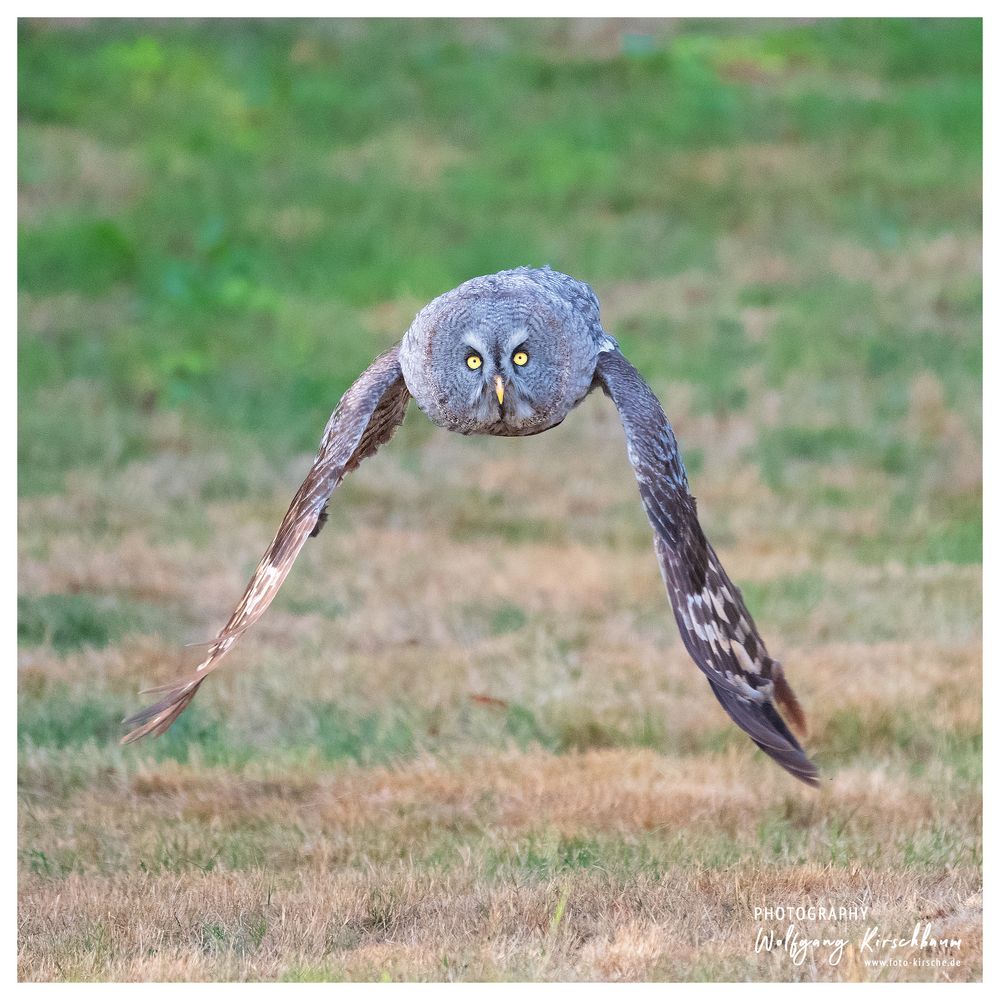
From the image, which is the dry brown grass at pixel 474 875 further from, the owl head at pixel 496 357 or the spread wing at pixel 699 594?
the owl head at pixel 496 357

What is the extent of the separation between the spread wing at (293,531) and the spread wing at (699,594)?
3.27ft

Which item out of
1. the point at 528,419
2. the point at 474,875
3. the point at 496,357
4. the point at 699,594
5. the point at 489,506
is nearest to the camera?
the point at 699,594

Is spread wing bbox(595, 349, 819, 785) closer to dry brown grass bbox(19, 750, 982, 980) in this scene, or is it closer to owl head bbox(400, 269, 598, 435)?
owl head bbox(400, 269, 598, 435)

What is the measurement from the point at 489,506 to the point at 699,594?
693 centimetres

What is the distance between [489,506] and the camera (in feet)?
42.5

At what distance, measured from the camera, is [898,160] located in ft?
59.3

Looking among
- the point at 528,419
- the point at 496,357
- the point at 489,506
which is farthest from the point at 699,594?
the point at 489,506

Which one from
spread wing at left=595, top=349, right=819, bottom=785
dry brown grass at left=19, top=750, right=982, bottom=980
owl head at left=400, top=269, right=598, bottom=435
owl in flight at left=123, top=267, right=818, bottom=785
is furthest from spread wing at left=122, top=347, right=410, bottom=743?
spread wing at left=595, top=349, right=819, bottom=785

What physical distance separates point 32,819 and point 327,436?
2.40 m

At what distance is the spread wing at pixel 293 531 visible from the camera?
235 inches

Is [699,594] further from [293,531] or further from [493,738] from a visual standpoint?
[493,738]

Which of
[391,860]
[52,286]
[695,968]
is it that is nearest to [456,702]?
[391,860]

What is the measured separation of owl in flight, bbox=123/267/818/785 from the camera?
5.99 m

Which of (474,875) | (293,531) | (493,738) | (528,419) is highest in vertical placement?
(528,419)
